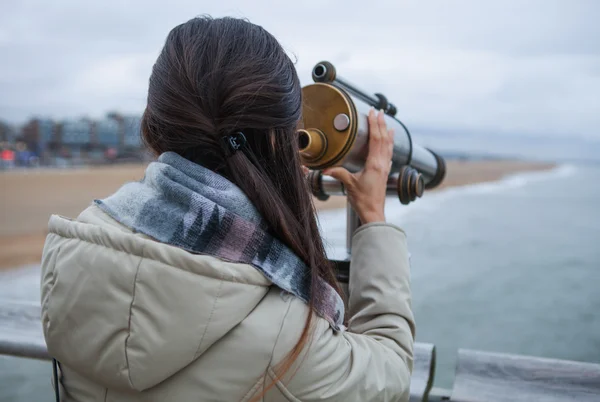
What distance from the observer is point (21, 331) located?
1.29 metres

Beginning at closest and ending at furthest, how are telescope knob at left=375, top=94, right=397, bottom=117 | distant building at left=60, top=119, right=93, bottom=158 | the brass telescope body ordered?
the brass telescope body, telescope knob at left=375, top=94, right=397, bottom=117, distant building at left=60, top=119, right=93, bottom=158

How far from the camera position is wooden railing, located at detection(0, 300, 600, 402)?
40.5 inches

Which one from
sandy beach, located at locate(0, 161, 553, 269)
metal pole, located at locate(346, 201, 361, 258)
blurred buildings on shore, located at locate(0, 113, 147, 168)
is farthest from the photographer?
blurred buildings on shore, located at locate(0, 113, 147, 168)

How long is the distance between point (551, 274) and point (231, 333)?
7.39 metres

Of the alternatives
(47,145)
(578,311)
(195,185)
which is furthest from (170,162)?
(47,145)

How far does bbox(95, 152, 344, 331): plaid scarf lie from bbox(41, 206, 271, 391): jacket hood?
2 centimetres

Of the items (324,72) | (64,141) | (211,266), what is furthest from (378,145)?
(64,141)

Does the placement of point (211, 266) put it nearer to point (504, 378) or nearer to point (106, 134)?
point (504, 378)

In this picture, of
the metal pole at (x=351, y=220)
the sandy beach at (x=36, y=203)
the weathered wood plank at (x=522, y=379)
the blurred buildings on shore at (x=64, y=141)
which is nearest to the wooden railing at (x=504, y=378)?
the weathered wood plank at (x=522, y=379)

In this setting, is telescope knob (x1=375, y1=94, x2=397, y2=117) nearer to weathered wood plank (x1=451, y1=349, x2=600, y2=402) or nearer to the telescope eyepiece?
the telescope eyepiece

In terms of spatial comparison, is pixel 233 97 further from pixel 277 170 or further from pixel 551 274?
pixel 551 274

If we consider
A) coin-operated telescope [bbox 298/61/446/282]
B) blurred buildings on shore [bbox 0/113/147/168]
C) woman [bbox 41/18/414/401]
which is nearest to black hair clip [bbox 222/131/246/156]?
woman [bbox 41/18/414/401]

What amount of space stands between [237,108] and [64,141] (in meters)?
37.3

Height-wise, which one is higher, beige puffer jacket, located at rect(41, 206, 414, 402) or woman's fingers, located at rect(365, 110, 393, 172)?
woman's fingers, located at rect(365, 110, 393, 172)
